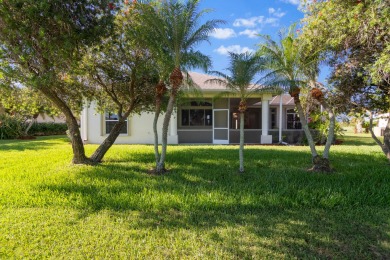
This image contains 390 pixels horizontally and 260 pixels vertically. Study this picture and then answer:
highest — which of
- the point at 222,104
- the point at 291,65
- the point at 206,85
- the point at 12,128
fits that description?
the point at 206,85

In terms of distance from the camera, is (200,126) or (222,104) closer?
(222,104)

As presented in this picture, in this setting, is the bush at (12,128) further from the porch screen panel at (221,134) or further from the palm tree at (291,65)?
the palm tree at (291,65)

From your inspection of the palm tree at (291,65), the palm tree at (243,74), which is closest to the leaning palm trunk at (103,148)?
the palm tree at (243,74)

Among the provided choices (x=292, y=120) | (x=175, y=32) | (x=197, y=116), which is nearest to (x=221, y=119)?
(x=197, y=116)

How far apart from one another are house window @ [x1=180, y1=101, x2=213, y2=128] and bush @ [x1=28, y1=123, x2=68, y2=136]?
1582 centimetres

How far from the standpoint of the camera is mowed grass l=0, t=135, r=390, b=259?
3324 mm

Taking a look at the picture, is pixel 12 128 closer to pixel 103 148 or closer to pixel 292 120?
pixel 103 148

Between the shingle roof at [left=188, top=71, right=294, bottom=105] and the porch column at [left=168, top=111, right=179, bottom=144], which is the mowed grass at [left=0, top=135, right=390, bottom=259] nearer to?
the shingle roof at [left=188, top=71, right=294, bottom=105]

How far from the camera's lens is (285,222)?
13.6 ft

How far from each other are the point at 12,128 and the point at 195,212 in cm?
2235

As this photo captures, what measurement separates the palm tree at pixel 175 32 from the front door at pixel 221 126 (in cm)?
1077

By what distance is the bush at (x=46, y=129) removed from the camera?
81.6 feet

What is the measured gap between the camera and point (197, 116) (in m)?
18.5

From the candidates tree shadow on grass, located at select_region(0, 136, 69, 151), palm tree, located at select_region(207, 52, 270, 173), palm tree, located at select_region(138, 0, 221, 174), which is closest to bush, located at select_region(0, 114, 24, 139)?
tree shadow on grass, located at select_region(0, 136, 69, 151)
